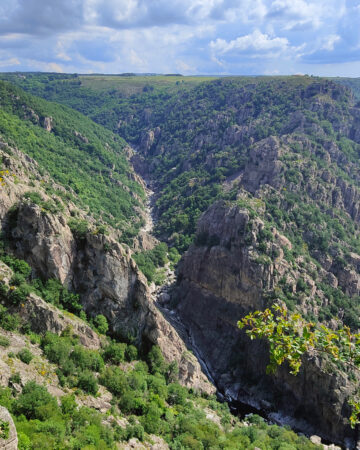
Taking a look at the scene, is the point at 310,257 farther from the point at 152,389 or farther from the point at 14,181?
the point at 14,181

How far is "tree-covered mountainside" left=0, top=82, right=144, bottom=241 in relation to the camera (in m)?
118

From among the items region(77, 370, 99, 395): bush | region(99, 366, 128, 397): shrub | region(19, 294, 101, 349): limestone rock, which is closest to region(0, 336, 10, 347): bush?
region(19, 294, 101, 349): limestone rock

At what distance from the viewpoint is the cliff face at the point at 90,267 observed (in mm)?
46000

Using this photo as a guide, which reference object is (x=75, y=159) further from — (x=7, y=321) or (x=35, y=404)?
(x=35, y=404)

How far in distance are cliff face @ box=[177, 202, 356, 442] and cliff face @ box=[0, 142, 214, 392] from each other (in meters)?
12.6

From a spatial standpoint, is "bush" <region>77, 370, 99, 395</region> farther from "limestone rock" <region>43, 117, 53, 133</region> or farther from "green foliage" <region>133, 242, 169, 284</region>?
"limestone rock" <region>43, 117, 53, 133</region>

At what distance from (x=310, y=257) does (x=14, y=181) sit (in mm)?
69337

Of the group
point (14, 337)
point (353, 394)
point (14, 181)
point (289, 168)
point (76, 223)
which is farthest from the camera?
point (289, 168)

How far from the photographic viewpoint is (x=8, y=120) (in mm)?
124500

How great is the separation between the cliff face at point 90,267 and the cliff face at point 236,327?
1262cm

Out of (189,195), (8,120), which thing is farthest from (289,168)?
(8,120)

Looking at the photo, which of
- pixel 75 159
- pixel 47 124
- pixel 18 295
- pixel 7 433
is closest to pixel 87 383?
pixel 18 295


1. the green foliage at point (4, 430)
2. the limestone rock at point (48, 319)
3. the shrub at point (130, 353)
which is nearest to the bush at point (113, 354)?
the limestone rock at point (48, 319)

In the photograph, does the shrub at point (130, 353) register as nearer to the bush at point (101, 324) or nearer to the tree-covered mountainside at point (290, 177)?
the bush at point (101, 324)
